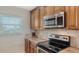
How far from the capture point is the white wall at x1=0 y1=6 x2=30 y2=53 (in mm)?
1288

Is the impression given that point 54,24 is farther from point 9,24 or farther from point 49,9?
point 9,24

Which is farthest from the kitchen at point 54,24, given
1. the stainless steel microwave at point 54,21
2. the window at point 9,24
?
the window at point 9,24

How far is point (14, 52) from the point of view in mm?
1298

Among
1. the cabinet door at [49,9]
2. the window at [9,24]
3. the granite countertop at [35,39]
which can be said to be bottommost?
the granite countertop at [35,39]

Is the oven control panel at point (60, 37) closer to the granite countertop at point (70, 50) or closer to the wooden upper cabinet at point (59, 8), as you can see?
the granite countertop at point (70, 50)

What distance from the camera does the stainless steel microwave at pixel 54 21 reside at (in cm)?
140

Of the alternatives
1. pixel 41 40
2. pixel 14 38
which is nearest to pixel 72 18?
pixel 41 40

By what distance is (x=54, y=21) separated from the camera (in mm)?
1425

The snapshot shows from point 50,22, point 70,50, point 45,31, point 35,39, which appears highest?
point 50,22

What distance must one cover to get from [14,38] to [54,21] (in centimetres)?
54
